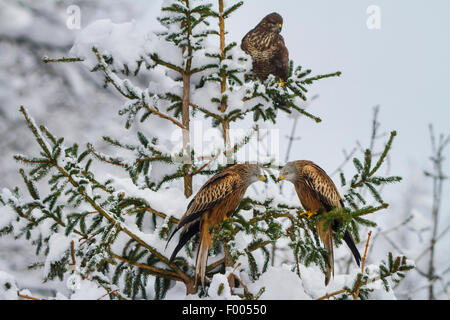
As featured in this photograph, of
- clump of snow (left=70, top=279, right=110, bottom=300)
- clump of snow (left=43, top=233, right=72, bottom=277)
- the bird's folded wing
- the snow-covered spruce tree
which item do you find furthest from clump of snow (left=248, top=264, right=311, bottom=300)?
clump of snow (left=43, top=233, right=72, bottom=277)

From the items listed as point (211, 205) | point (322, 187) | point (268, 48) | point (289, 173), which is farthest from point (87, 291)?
point (268, 48)

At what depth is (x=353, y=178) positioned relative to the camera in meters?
2.64

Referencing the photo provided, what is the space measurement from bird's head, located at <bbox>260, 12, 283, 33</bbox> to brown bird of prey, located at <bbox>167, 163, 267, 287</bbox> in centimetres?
190

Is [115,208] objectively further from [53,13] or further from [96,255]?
[53,13]

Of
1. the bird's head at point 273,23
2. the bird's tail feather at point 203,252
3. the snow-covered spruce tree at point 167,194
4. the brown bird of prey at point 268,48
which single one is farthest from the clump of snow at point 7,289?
the bird's head at point 273,23

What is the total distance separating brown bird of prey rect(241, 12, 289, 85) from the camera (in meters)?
3.58

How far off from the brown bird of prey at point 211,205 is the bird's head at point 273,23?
1902mm

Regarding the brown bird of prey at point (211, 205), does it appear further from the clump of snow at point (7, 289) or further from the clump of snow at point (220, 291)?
the clump of snow at point (7, 289)

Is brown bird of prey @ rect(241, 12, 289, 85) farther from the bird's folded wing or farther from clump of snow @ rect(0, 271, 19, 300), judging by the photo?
clump of snow @ rect(0, 271, 19, 300)

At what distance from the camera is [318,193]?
8.03 ft

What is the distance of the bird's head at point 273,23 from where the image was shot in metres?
3.80

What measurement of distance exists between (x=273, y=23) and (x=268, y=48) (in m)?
0.34

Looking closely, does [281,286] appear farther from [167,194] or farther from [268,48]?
[268,48]

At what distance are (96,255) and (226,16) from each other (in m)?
2.14
